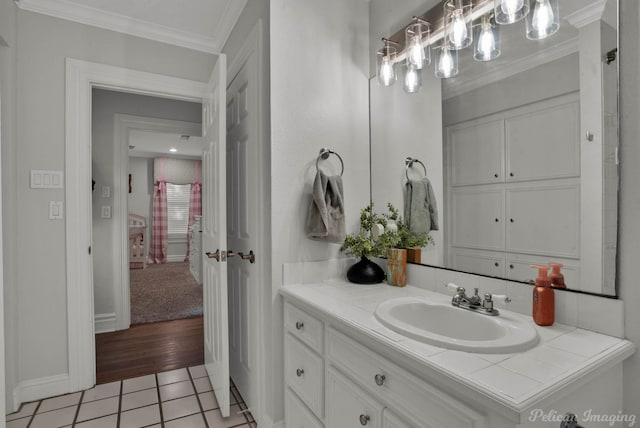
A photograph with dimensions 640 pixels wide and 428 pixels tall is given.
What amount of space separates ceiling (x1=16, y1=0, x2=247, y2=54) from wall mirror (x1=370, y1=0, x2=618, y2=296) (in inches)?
58.0

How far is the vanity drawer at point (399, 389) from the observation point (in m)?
0.77

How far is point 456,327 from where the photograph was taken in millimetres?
1202

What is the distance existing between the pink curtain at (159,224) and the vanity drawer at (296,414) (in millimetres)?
6673

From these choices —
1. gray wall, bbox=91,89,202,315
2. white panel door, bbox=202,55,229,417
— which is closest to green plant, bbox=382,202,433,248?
white panel door, bbox=202,55,229,417

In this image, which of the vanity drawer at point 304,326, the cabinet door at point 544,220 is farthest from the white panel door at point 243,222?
the cabinet door at point 544,220

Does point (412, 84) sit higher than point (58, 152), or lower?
higher

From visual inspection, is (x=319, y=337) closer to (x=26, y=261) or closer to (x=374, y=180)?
(x=374, y=180)

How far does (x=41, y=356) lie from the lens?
2.12m

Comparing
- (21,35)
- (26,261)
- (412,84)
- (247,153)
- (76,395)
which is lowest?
(76,395)

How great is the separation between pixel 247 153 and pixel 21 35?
1.61 m

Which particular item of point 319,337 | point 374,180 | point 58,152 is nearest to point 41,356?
point 58,152

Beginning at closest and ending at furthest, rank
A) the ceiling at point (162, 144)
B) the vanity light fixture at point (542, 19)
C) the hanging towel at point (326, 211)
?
1. the vanity light fixture at point (542, 19)
2. the hanging towel at point (326, 211)
3. the ceiling at point (162, 144)

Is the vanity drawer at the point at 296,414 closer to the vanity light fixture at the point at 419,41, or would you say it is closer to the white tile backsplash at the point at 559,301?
the white tile backsplash at the point at 559,301

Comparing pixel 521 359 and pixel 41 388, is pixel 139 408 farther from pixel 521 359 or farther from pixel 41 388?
pixel 521 359
